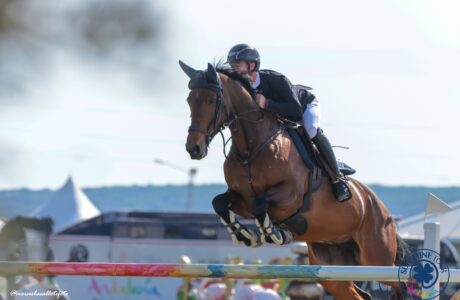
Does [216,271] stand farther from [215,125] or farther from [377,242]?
[377,242]

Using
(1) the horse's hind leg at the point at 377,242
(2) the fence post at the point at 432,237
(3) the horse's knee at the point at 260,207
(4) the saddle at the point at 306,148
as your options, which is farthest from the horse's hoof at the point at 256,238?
(2) the fence post at the point at 432,237

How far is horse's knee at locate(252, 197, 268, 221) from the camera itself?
30.5 feet

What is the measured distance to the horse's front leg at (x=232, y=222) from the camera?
A: 9523 mm

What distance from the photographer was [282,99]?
32.6 ft

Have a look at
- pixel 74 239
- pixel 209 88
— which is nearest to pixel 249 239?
pixel 209 88

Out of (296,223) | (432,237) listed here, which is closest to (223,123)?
(296,223)

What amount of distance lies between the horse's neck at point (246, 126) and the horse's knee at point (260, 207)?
505 millimetres

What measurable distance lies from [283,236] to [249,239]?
0.30 m

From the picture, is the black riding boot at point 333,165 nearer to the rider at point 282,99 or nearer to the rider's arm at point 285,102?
the rider at point 282,99

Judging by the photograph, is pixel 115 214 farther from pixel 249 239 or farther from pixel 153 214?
pixel 249 239

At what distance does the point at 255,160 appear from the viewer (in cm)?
959

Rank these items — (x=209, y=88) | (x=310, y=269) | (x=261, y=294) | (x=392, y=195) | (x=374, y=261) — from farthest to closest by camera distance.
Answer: (x=392, y=195) → (x=261, y=294) → (x=374, y=261) → (x=209, y=88) → (x=310, y=269)

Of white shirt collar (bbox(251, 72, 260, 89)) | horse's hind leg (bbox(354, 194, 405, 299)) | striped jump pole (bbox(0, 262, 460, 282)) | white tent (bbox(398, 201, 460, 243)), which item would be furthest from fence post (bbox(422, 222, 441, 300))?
white tent (bbox(398, 201, 460, 243))

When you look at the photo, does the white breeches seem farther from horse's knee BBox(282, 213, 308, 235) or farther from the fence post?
the fence post
